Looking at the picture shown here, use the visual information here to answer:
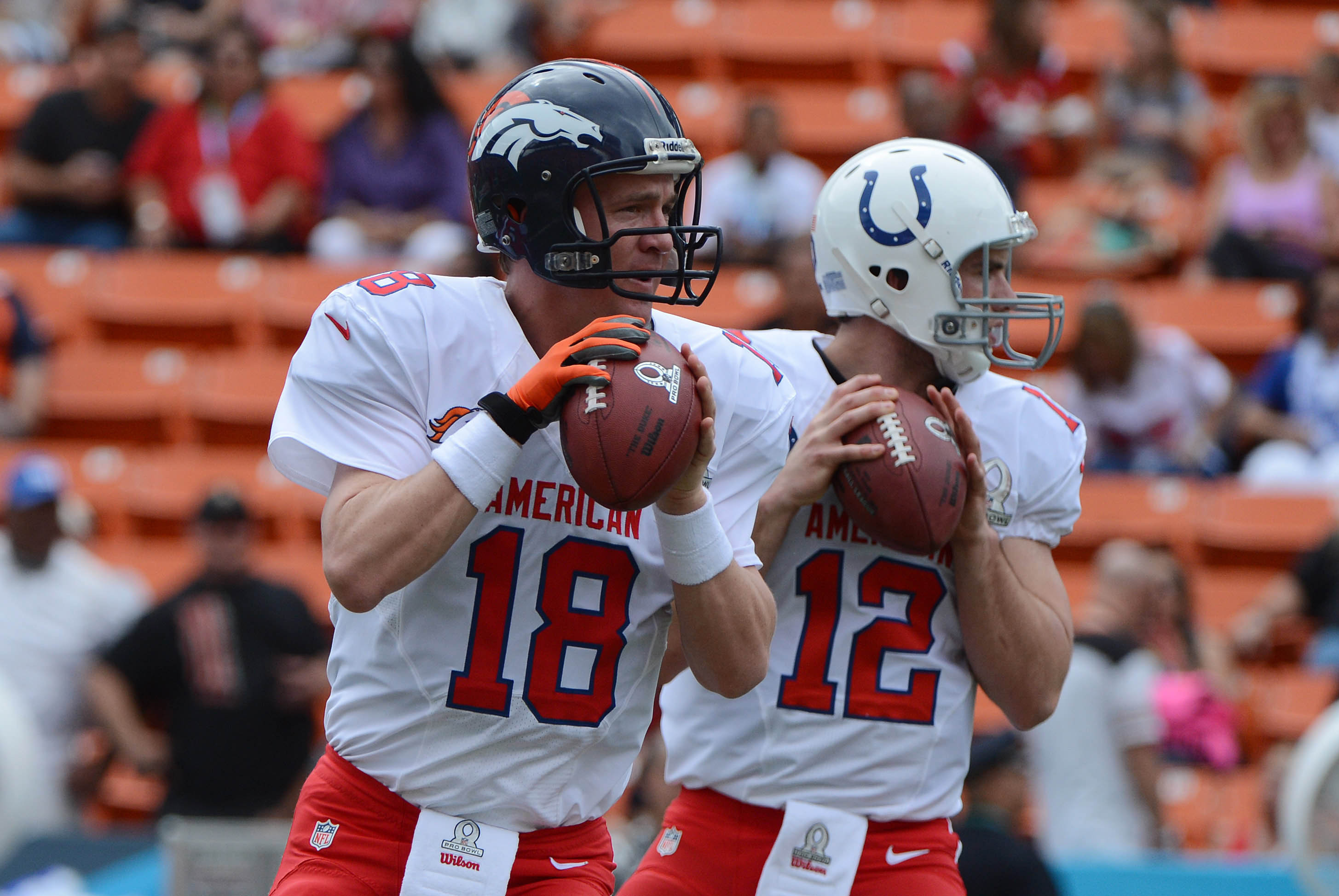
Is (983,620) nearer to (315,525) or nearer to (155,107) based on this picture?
(315,525)

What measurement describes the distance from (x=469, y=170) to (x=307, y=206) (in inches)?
249

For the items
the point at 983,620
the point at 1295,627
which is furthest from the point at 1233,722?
the point at 983,620

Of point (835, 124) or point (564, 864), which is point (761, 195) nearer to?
point (835, 124)

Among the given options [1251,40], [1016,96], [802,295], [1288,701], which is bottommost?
[1288,701]

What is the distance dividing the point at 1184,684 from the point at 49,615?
4.21 m

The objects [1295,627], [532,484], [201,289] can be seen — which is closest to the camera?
[532,484]

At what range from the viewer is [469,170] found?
8.82ft

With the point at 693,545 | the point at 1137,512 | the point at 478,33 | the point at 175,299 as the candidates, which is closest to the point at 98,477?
the point at 175,299

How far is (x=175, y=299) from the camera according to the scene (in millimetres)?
8695

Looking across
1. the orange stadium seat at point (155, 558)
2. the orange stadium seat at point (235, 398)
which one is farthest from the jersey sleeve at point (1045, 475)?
the orange stadium seat at point (235, 398)

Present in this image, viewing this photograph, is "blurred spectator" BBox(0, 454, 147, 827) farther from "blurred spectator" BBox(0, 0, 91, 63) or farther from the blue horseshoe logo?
"blurred spectator" BBox(0, 0, 91, 63)

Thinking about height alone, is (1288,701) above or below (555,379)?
below

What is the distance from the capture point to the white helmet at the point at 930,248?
2.99 m

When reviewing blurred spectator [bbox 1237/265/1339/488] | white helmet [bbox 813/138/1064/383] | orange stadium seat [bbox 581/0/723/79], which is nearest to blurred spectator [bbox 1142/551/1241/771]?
blurred spectator [bbox 1237/265/1339/488]
